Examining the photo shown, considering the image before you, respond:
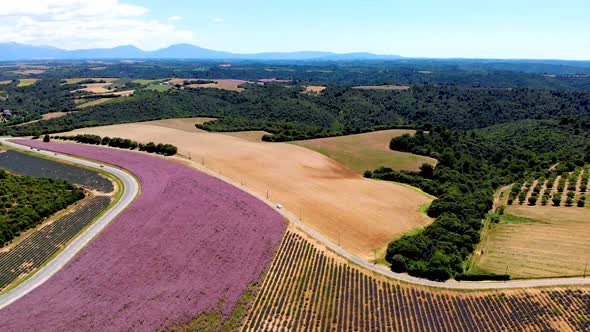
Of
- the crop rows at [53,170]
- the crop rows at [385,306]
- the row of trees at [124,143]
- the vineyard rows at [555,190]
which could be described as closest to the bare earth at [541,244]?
the vineyard rows at [555,190]

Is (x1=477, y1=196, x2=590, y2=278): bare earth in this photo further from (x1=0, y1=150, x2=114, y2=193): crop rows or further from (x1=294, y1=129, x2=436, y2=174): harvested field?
(x1=0, y1=150, x2=114, y2=193): crop rows

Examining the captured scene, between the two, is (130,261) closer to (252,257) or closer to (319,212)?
(252,257)

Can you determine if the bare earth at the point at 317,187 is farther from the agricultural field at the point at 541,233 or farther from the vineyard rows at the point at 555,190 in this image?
the vineyard rows at the point at 555,190

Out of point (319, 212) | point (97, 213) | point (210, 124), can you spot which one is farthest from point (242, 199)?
point (210, 124)

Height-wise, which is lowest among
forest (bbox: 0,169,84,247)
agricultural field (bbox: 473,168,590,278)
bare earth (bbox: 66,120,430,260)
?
agricultural field (bbox: 473,168,590,278)

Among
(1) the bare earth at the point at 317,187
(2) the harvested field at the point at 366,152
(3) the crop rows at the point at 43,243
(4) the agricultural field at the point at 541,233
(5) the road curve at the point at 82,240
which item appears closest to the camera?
(5) the road curve at the point at 82,240

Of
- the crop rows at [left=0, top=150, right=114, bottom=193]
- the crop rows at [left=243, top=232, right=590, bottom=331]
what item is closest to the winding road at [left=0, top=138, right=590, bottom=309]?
the crop rows at [left=243, top=232, right=590, bottom=331]

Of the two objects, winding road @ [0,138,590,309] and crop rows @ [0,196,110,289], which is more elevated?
crop rows @ [0,196,110,289]
